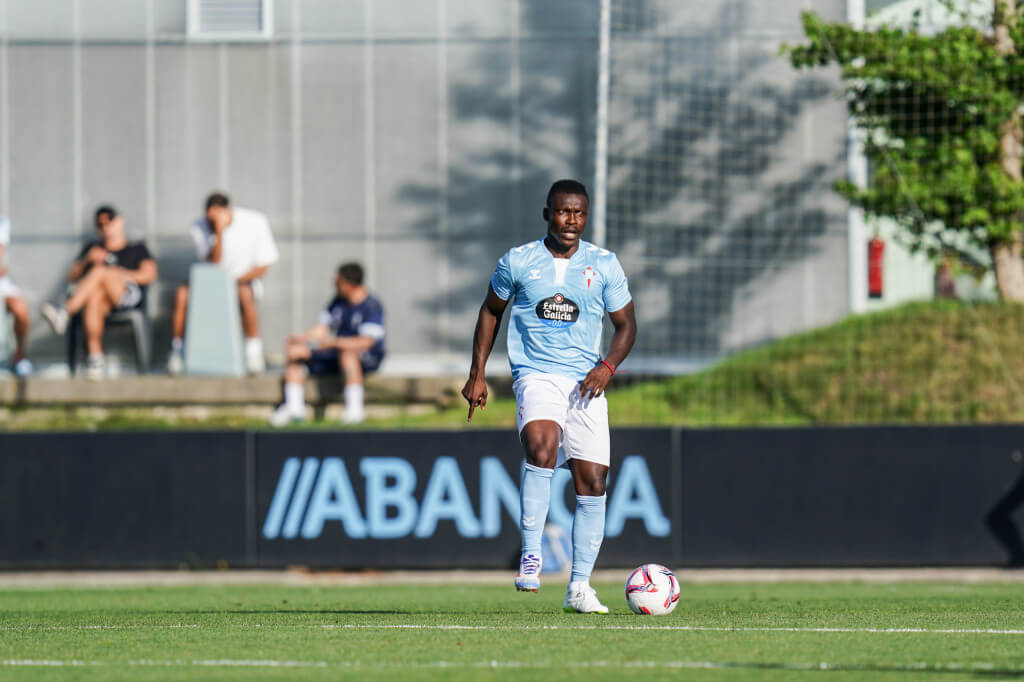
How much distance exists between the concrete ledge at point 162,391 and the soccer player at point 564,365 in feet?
30.3

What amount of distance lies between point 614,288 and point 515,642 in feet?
7.08

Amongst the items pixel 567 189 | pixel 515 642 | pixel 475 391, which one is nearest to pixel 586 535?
pixel 475 391

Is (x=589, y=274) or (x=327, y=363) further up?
(x=589, y=274)

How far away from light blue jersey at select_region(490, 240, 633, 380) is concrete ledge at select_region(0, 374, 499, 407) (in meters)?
9.23

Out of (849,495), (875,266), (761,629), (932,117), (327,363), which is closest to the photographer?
(761,629)

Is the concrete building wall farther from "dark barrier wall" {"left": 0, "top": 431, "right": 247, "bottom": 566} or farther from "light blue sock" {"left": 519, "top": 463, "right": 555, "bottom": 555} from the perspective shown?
"light blue sock" {"left": 519, "top": 463, "right": 555, "bottom": 555}

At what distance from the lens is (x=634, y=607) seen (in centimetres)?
768

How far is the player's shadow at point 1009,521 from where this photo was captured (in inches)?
528

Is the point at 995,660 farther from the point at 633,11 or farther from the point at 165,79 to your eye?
the point at 165,79

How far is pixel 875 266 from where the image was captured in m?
16.7

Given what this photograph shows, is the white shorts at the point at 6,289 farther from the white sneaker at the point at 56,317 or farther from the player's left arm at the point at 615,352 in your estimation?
the player's left arm at the point at 615,352

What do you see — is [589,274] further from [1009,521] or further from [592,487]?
[1009,521]

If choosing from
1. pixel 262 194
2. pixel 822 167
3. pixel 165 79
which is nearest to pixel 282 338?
pixel 262 194

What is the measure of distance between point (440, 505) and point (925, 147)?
23.3 feet
